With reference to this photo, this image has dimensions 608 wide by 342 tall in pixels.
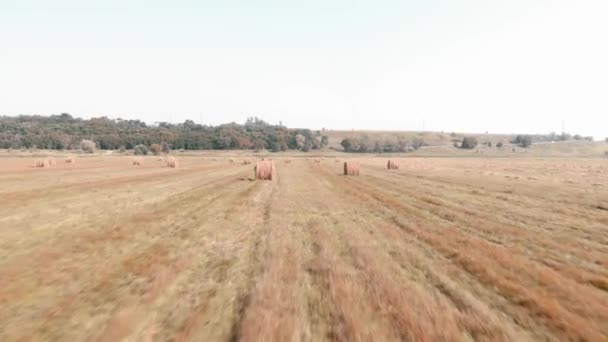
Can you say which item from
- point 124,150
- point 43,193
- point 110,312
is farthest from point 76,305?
point 124,150

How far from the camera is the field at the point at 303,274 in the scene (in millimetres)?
4715

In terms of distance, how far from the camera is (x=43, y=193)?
59.2 feet

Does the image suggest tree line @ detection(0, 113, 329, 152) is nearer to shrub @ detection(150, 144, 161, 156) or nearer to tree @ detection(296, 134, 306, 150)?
tree @ detection(296, 134, 306, 150)

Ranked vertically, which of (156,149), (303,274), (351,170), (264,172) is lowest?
(156,149)

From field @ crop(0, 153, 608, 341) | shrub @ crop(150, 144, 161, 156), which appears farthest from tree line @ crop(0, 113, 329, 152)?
field @ crop(0, 153, 608, 341)

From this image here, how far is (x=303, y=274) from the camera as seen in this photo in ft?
22.2

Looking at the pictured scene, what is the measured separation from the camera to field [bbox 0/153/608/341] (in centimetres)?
471

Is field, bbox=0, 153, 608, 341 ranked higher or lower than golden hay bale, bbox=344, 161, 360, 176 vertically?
higher

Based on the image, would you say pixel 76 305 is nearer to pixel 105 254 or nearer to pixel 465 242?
pixel 105 254

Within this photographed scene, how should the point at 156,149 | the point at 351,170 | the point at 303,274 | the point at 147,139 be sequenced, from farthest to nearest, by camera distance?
the point at 147,139, the point at 156,149, the point at 351,170, the point at 303,274

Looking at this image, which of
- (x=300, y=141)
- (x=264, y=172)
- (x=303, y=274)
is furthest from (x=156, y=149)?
(x=303, y=274)

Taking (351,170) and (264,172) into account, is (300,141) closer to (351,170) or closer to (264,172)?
(351,170)

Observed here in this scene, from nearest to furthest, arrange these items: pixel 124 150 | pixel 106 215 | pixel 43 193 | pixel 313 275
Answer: pixel 313 275, pixel 106 215, pixel 43 193, pixel 124 150

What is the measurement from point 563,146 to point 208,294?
208536 millimetres
